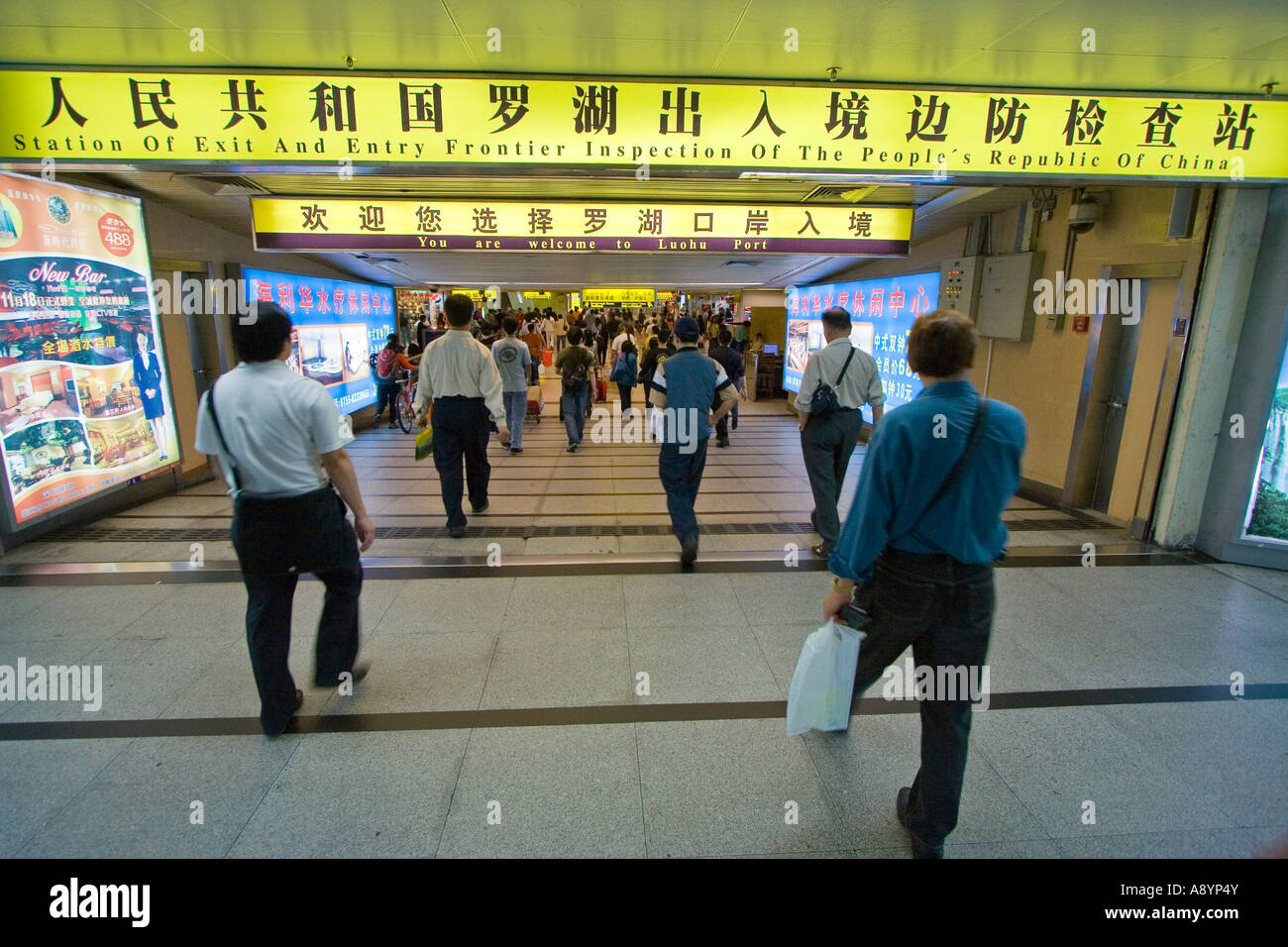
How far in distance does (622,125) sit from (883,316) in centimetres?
648

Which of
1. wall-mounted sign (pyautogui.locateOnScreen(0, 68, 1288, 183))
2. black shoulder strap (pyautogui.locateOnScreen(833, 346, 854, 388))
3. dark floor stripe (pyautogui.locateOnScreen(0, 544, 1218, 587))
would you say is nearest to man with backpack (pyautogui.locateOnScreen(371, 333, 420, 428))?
dark floor stripe (pyautogui.locateOnScreen(0, 544, 1218, 587))

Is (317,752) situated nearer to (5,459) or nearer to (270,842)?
(270,842)

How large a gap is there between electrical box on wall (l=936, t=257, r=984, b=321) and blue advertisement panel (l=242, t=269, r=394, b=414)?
7319mm

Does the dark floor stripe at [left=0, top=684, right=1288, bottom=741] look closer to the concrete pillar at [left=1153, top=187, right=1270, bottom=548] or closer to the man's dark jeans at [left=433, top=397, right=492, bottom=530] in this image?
the concrete pillar at [left=1153, top=187, right=1270, bottom=548]

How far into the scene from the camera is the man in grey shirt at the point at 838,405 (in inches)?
157

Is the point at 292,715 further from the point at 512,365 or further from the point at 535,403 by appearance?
the point at 535,403

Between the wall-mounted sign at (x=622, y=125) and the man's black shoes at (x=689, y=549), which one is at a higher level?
the wall-mounted sign at (x=622, y=125)

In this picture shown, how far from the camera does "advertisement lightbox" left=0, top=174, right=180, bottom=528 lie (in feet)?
13.7

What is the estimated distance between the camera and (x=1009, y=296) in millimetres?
6230

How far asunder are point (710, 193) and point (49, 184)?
545 cm

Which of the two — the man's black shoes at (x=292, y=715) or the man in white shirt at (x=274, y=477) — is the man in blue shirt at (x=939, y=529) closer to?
the man in white shirt at (x=274, y=477)

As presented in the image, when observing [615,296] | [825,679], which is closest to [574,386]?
[825,679]

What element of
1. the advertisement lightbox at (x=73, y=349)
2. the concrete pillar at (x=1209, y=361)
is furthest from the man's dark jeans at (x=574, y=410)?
the concrete pillar at (x=1209, y=361)
